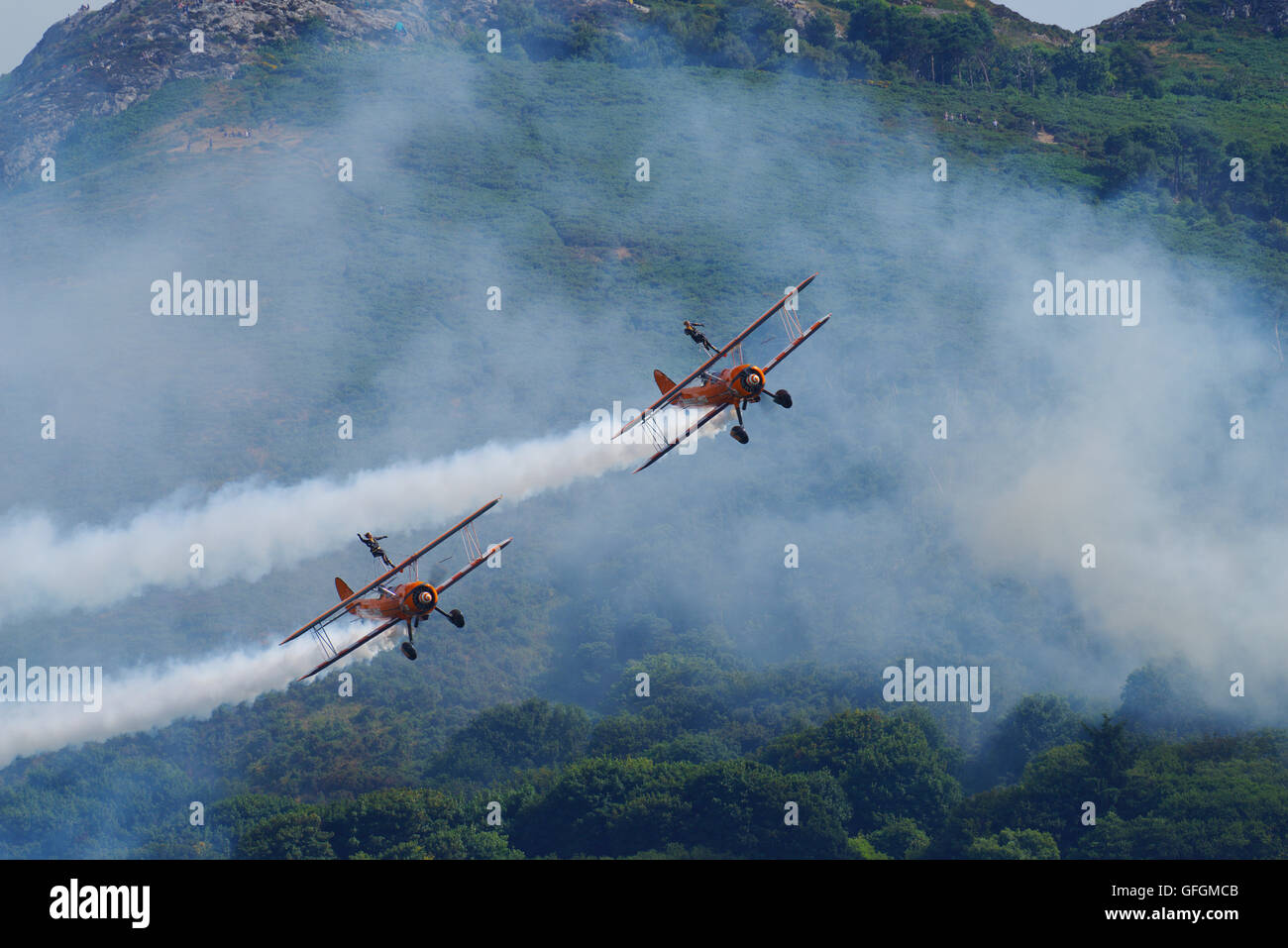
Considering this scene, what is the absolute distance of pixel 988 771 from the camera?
164 meters

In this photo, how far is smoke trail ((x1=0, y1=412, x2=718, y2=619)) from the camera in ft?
331

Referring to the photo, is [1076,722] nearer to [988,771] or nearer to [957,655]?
[988,771]


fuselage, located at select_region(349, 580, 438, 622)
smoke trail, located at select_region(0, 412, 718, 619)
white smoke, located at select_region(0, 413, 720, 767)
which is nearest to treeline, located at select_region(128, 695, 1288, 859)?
smoke trail, located at select_region(0, 412, 718, 619)

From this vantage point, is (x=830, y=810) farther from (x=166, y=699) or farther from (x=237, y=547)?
(x=166, y=699)

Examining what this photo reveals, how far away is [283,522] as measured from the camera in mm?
111500

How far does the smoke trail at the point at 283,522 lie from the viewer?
10075cm

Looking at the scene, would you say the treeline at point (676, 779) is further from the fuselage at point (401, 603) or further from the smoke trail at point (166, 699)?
the fuselage at point (401, 603)

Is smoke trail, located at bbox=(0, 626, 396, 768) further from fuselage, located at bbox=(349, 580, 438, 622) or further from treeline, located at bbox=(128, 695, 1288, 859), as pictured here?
treeline, located at bbox=(128, 695, 1288, 859)

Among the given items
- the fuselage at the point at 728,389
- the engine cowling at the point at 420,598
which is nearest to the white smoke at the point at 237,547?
the fuselage at the point at 728,389

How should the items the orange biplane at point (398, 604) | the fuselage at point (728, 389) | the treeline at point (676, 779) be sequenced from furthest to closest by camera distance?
the treeline at point (676, 779), the fuselage at point (728, 389), the orange biplane at point (398, 604)
